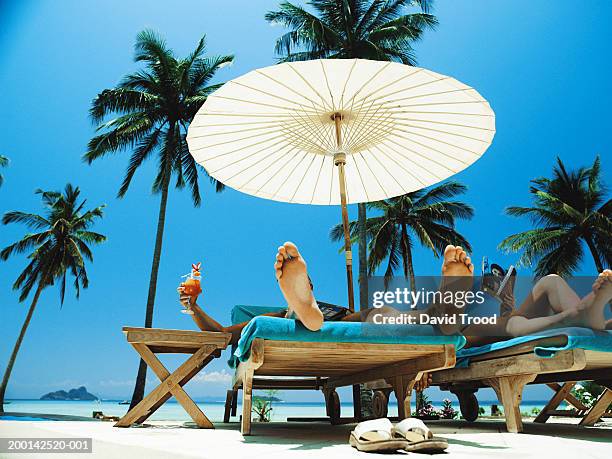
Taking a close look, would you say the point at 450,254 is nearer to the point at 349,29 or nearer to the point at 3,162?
the point at 349,29

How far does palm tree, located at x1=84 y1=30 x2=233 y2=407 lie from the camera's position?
17.5 metres

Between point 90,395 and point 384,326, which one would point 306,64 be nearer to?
point 384,326

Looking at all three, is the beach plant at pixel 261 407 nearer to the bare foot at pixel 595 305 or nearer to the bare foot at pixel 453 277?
the bare foot at pixel 453 277

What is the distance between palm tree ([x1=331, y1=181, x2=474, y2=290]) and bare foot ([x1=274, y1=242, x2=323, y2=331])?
20.7 meters

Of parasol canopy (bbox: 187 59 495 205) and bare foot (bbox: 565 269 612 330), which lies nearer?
bare foot (bbox: 565 269 612 330)

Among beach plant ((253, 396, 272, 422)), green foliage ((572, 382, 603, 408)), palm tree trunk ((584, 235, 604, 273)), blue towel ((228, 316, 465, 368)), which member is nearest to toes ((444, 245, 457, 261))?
blue towel ((228, 316, 465, 368))

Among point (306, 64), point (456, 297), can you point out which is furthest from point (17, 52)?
point (456, 297)

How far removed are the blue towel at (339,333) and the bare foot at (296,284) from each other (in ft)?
0.27

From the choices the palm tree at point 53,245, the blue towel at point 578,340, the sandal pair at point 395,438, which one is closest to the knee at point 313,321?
Result: the sandal pair at point 395,438

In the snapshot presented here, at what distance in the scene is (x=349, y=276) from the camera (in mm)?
4398

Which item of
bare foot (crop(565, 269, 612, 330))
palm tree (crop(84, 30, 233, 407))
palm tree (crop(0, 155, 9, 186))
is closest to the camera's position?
bare foot (crop(565, 269, 612, 330))

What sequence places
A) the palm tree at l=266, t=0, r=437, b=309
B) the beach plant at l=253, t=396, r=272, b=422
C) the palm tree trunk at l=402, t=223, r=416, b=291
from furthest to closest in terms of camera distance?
the palm tree trunk at l=402, t=223, r=416, b=291 < the palm tree at l=266, t=0, r=437, b=309 < the beach plant at l=253, t=396, r=272, b=422

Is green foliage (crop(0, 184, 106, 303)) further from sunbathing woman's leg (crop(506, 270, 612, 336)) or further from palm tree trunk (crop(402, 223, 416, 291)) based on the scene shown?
sunbathing woman's leg (crop(506, 270, 612, 336))

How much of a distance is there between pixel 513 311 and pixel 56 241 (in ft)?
86.5
